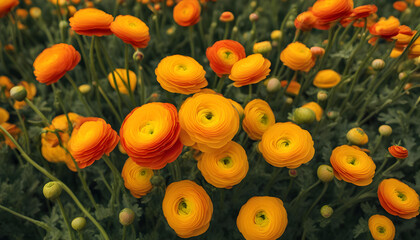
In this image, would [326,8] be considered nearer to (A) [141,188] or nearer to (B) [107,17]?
(B) [107,17]

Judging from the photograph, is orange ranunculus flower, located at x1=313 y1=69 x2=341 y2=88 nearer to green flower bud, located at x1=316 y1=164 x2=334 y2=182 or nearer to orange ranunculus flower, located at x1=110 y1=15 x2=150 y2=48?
green flower bud, located at x1=316 y1=164 x2=334 y2=182

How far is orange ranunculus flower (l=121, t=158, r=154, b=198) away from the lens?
0.75 meters

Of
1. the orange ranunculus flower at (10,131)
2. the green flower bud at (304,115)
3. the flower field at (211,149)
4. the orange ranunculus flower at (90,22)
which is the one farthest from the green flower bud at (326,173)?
the orange ranunculus flower at (10,131)

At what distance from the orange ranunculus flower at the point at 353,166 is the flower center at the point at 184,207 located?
386 millimetres

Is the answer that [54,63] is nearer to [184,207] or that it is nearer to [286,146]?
[184,207]

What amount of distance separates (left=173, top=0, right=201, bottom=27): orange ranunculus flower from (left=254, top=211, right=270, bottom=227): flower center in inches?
28.9

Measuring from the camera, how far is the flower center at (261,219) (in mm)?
707

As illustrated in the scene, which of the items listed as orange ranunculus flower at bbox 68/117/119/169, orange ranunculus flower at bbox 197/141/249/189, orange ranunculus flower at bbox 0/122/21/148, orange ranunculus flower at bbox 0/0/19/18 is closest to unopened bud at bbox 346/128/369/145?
orange ranunculus flower at bbox 197/141/249/189

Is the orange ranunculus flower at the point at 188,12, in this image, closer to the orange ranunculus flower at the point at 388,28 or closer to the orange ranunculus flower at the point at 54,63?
the orange ranunculus flower at the point at 54,63

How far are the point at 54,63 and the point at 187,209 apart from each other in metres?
0.52

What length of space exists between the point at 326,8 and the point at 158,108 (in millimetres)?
596

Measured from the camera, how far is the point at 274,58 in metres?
1.44

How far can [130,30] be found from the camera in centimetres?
77

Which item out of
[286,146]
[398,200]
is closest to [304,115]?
[286,146]
